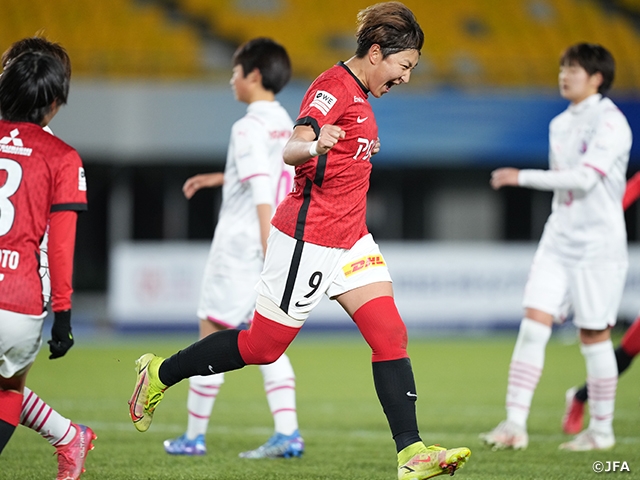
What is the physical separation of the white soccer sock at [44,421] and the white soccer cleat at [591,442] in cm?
295

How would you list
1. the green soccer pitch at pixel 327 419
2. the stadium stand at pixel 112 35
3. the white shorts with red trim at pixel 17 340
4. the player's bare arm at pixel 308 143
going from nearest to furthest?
1. the white shorts with red trim at pixel 17 340
2. the player's bare arm at pixel 308 143
3. the green soccer pitch at pixel 327 419
4. the stadium stand at pixel 112 35

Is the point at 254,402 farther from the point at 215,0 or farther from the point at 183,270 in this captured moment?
the point at 215,0

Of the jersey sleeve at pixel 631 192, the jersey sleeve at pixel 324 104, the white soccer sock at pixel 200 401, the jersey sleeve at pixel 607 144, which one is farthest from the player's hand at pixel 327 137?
the jersey sleeve at pixel 631 192

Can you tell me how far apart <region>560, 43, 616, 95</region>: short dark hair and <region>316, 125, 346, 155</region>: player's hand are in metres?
2.70

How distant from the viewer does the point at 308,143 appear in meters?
3.72

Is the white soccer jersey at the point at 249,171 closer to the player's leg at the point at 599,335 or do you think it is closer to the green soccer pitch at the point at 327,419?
the green soccer pitch at the point at 327,419

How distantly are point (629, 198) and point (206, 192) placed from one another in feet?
46.8

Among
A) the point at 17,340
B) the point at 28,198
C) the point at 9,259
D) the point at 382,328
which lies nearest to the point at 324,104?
the point at 382,328

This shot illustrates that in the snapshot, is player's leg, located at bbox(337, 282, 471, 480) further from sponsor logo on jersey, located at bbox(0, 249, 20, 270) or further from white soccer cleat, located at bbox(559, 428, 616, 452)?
white soccer cleat, located at bbox(559, 428, 616, 452)

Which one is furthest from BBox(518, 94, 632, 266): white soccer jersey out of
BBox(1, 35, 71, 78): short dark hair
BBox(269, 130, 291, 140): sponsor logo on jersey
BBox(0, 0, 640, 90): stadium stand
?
BBox(0, 0, 640, 90): stadium stand

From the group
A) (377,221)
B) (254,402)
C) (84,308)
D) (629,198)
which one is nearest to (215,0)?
(377,221)

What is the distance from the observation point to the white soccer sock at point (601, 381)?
Result: 5645 millimetres

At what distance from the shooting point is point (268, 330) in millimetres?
4141

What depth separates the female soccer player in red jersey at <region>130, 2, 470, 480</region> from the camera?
4016 millimetres
